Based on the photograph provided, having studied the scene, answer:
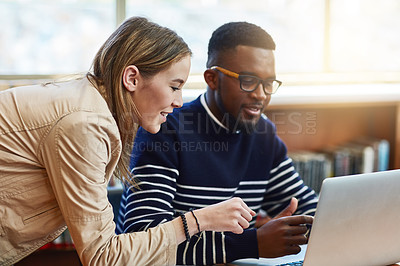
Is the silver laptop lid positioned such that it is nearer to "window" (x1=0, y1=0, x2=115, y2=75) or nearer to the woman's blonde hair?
the woman's blonde hair

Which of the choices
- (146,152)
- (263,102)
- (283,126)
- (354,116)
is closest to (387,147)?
(354,116)

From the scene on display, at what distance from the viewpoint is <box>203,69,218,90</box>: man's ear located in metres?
1.51

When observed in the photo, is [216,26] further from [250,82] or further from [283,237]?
[283,237]

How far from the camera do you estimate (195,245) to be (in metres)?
1.23

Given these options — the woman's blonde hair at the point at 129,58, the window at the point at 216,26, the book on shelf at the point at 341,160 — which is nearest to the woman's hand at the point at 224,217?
the woman's blonde hair at the point at 129,58

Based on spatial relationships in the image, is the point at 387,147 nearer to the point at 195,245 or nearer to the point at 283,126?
the point at 283,126

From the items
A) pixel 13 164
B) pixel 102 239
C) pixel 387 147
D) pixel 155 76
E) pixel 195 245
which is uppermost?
pixel 155 76

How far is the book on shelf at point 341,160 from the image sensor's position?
2627mm

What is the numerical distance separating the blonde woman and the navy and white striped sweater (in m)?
0.15

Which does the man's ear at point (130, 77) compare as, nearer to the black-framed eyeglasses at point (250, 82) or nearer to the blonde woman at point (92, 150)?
the blonde woman at point (92, 150)

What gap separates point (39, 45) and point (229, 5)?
3.45 feet

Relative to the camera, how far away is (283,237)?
3.81 ft

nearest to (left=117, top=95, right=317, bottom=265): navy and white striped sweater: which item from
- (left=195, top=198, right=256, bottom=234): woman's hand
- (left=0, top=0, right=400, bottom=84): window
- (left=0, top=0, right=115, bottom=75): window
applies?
(left=195, top=198, right=256, bottom=234): woman's hand

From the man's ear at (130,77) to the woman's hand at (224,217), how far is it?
1.07 feet
